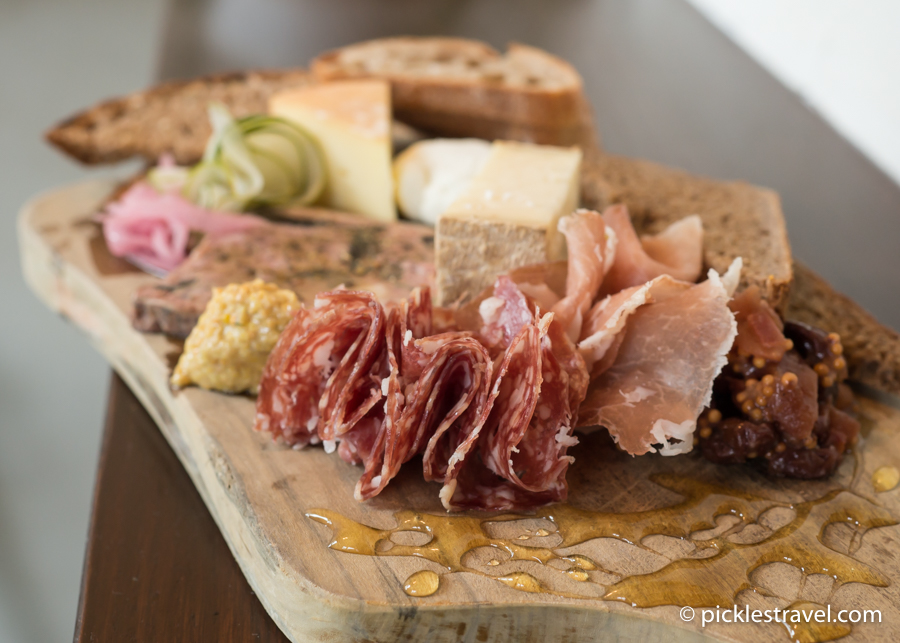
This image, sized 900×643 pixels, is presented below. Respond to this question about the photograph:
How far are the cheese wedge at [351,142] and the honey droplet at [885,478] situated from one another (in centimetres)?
178

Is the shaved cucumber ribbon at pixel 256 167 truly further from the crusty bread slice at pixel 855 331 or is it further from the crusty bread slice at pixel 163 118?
the crusty bread slice at pixel 855 331

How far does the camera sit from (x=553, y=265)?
1824mm

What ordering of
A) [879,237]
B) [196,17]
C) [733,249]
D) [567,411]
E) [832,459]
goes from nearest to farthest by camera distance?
1. [567,411]
2. [832,459]
3. [733,249]
4. [879,237]
5. [196,17]

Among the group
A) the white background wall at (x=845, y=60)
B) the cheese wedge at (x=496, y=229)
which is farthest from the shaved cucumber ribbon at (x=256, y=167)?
the white background wall at (x=845, y=60)

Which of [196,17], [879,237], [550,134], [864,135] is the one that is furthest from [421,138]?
[196,17]

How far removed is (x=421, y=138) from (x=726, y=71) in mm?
2207

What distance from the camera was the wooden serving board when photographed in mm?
1330

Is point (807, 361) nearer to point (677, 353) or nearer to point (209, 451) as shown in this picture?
point (677, 353)

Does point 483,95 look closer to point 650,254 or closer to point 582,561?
point 650,254

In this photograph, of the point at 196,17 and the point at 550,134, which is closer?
the point at 550,134

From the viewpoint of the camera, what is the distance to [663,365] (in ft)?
5.34

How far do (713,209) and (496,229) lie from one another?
91 cm

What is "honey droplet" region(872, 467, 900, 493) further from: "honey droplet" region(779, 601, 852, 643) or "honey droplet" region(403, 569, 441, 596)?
"honey droplet" region(403, 569, 441, 596)

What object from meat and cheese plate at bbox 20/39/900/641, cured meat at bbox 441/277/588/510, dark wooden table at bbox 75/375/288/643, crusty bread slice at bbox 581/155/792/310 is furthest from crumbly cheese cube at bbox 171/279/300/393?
crusty bread slice at bbox 581/155/792/310
